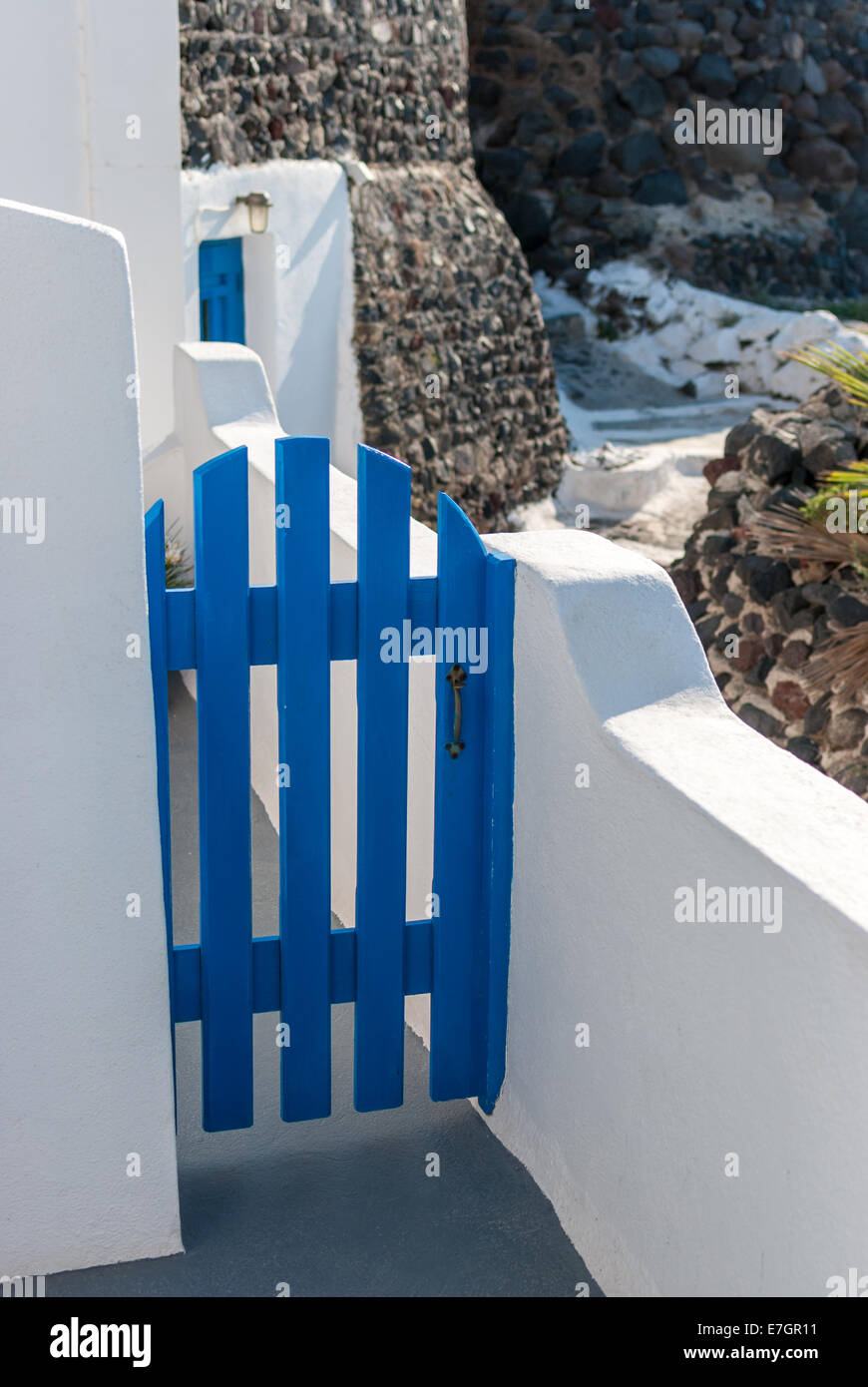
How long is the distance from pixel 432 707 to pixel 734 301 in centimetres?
1539

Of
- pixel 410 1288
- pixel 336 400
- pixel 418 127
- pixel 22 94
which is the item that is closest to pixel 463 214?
pixel 418 127

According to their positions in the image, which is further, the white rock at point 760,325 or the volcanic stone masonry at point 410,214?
the white rock at point 760,325

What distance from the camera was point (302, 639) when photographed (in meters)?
2.82

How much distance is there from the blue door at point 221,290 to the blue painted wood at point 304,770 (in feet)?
23.1

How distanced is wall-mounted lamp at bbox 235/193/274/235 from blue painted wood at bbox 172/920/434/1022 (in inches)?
295

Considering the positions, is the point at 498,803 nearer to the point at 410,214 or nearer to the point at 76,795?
the point at 76,795

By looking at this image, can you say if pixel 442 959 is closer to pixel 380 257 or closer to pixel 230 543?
pixel 230 543

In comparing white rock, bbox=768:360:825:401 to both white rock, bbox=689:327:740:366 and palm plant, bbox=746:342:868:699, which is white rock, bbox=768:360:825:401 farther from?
palm plant, bbox=746:342:868:699

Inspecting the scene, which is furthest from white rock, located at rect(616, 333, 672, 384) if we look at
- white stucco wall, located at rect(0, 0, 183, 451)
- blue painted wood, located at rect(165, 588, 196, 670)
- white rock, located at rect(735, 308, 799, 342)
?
blue painted wood, located at rect(165, 588, 196, 670)

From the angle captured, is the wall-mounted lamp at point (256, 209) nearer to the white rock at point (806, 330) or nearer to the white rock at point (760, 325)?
the white rock at point (806, 330)

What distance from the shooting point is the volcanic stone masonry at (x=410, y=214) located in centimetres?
962

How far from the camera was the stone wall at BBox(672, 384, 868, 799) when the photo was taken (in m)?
5.85

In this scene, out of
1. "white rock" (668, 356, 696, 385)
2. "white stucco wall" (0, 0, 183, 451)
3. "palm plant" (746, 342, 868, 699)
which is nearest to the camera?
"palm plant" (746, 342, 868, 699)

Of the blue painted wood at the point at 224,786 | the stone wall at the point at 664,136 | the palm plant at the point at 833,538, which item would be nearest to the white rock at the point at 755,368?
the stone wall at the point at 664,136
